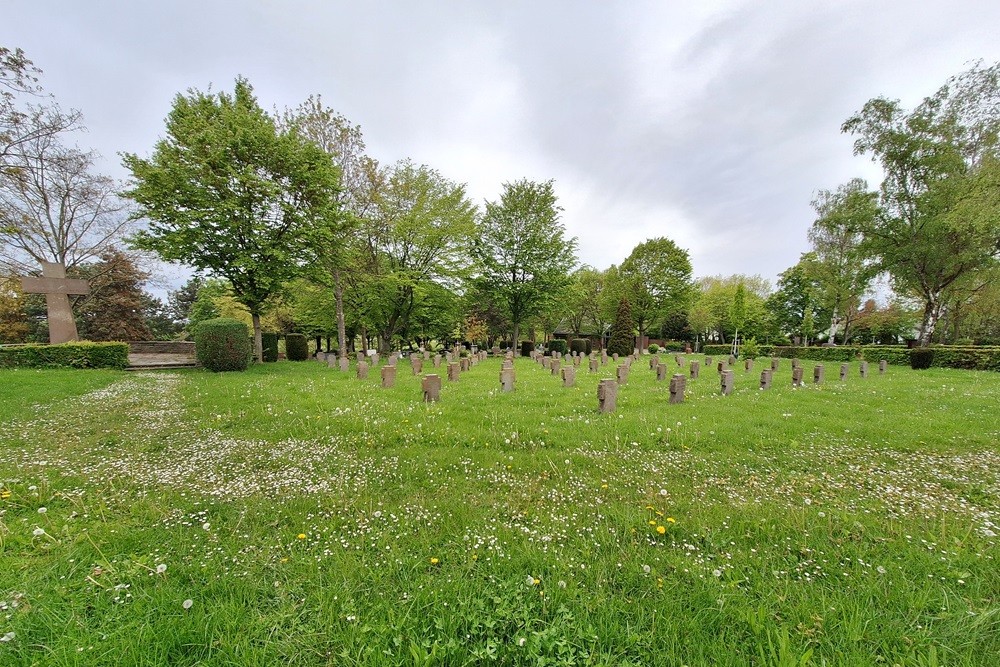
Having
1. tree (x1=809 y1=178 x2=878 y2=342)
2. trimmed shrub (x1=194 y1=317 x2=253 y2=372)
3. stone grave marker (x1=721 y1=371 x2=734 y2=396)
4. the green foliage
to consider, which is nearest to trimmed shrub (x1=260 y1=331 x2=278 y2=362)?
trimmed shrub (x1=194 y1=317 x2=253 y2=372)

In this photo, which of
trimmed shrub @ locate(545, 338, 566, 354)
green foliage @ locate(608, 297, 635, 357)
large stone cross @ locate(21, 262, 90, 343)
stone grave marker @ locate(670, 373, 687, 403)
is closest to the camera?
stone grave marker @ locate(670, 373, 687, 403)

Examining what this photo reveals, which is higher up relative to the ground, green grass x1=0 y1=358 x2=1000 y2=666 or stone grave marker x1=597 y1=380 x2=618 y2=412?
stone grave marker x1=597 y1=380 x2=618 y2=412

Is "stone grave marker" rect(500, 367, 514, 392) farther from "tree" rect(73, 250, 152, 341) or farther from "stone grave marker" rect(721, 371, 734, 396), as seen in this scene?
"tree" rect(73, 250, 152, 341)

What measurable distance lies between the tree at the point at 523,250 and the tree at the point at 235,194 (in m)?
13.5

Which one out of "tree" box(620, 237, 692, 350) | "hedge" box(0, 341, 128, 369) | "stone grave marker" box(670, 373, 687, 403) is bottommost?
"stone grave marker" box(670, 373, 687, 403)

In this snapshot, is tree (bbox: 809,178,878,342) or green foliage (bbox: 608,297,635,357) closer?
tree (bbox: 809,178,878,342)

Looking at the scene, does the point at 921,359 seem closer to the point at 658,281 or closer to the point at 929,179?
the point at 929,179

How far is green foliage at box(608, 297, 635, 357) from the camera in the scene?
3003cm

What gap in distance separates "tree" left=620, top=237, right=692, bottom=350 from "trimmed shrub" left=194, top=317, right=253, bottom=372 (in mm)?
30297

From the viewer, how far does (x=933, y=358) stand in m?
17.1

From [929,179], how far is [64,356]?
1637 inches

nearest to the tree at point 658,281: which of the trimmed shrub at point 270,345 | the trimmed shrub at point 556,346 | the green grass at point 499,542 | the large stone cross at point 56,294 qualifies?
the trimmed shrub at point 556,346

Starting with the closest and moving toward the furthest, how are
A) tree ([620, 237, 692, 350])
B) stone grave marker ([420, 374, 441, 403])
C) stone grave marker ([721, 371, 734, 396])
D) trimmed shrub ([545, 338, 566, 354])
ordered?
stone grave marker ([420, 374, 441, 403]) < stone grave marker ([721, 371, 734, 396]) < tree ([620, 237, 692, 350]) < trimmed shrub ([545, 338, 566, 354])

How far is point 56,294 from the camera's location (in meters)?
14.9
